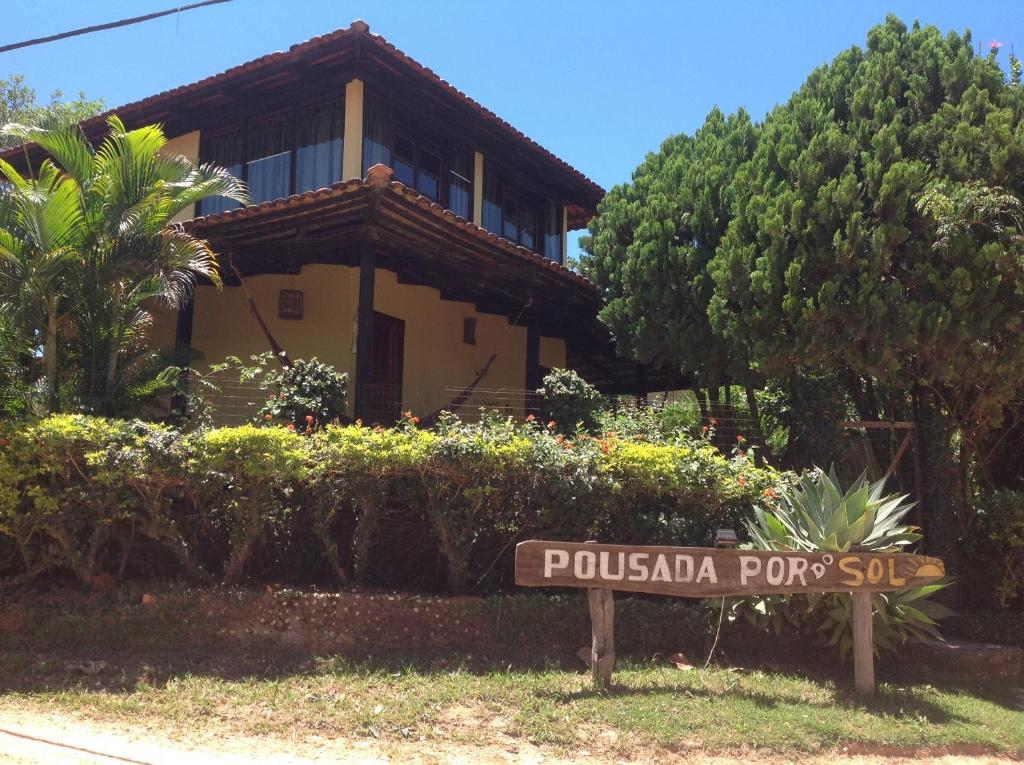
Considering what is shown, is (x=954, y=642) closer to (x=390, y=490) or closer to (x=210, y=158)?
(x=390, y=490)

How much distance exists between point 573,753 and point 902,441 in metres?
5.59

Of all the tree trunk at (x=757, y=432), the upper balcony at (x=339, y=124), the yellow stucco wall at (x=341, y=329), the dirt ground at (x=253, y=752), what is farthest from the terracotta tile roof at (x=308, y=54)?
the dirt ground at (x=253, y=752)

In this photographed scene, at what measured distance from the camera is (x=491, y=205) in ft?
45.5

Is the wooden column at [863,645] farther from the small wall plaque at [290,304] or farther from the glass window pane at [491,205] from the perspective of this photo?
the glass window pane at [491,205]

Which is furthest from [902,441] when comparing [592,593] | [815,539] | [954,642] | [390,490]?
[390,490]

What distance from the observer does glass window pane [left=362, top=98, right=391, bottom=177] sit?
11.0m

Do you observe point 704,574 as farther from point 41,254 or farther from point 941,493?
point 41,254

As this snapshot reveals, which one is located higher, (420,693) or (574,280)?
(574,280)

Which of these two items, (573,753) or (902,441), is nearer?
(573,753)

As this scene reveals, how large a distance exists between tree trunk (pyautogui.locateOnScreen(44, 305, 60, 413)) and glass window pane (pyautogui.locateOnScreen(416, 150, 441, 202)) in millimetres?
5594

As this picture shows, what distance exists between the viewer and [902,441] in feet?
28.5

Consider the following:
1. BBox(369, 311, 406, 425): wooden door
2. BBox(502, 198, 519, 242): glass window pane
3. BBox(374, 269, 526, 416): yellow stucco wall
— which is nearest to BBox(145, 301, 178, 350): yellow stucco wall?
BBox(369, 311, 406, 425): wooden door

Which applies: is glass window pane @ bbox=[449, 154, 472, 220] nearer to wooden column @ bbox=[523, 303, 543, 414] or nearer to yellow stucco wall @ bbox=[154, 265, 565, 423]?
yellow stucco wall @ bbox=[154, 265, 565, 423]

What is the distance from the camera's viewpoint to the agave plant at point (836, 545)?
6273 mm
